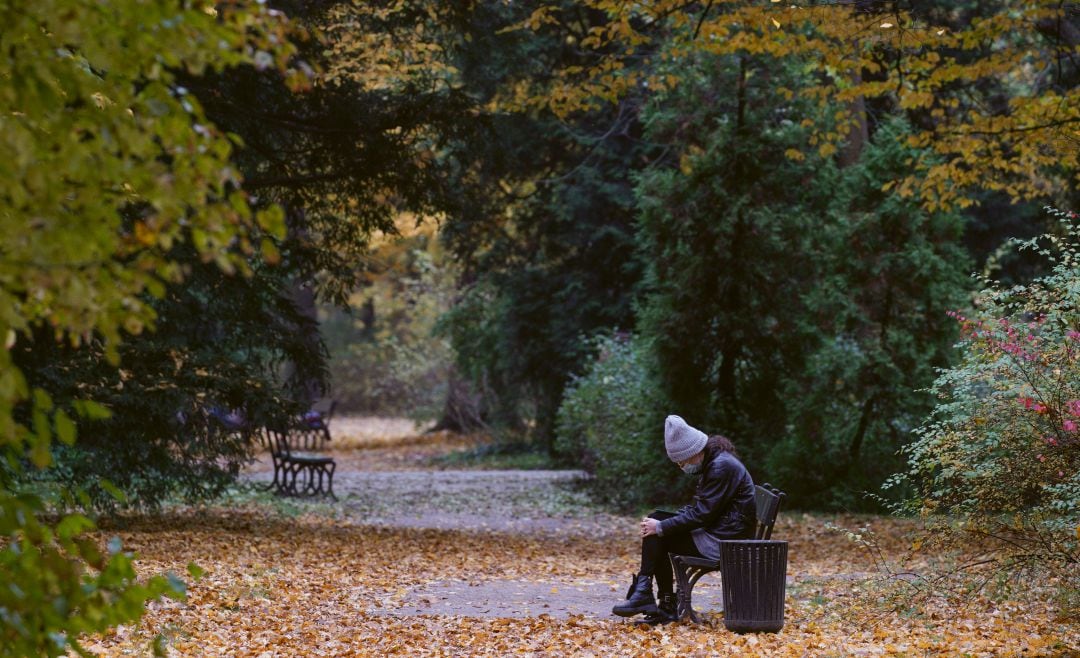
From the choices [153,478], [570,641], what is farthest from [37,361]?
[570,641]

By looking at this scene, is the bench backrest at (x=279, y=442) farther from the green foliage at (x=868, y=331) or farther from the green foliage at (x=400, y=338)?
the green foliage at (x=400, y=338)

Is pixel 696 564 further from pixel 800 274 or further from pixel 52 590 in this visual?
pixel 800 274

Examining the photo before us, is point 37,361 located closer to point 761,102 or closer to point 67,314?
point 67,314

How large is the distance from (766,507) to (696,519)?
440 mm

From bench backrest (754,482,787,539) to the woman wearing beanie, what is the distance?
0.07 meters

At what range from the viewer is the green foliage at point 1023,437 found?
7227 mm

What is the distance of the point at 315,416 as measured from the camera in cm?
2572

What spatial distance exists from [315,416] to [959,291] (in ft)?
49.7

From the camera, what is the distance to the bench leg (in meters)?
7.47

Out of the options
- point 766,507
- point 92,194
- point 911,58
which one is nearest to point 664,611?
point 766,507

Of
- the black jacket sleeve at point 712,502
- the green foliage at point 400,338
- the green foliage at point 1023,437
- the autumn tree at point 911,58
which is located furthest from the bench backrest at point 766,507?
the green foliage at point 400,338

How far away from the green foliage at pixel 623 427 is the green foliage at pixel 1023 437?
23.8 feet

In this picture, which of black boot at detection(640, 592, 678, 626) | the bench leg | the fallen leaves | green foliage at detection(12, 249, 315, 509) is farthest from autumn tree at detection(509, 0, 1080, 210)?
black boot at detection(640, 592, 678, 626)

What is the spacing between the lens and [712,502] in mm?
7477
